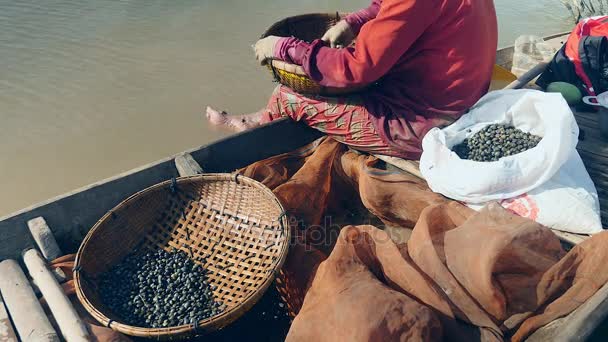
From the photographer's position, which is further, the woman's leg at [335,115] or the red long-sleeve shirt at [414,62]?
the woman's leg at [335,115]

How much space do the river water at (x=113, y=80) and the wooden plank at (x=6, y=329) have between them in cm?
158

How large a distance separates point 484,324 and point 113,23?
6153 mm

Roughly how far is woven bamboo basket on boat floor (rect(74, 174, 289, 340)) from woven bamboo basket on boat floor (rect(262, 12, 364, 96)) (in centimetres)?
75

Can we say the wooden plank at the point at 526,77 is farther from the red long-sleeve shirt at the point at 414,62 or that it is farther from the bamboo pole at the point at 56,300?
the bamboo pole at the point at 56,300

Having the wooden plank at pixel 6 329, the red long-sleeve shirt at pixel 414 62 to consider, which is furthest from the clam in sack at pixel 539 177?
the wooden plank at pixel 6 329

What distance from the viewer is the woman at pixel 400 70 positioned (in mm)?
2342

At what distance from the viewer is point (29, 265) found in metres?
2.17

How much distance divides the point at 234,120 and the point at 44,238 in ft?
6.48

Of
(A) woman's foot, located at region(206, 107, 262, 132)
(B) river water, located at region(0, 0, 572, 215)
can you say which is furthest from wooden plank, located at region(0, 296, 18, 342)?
(A) woman's foot, located at region(206, 107, 262, 132)

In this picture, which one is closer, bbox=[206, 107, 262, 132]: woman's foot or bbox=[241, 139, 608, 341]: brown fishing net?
bbox=[241, 139, 608, 341]: brown fishing net

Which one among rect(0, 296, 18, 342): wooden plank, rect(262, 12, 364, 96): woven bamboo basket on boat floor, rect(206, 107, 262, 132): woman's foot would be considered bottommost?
rect(206, 107, 262, 132): woman's foot

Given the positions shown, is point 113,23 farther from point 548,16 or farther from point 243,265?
point 548,16

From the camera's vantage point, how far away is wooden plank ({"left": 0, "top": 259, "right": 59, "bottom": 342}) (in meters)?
1.79

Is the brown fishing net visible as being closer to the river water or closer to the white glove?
the white glove
